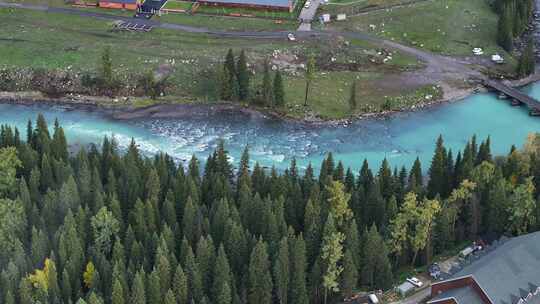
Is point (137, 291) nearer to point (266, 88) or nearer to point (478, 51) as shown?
point (266, 88)

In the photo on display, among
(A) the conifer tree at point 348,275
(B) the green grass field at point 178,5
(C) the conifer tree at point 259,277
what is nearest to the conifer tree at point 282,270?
(C) the conifer tree at point 259,277

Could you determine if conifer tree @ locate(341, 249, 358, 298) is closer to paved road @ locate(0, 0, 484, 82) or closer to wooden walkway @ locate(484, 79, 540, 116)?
wooden walkway @ locate(484, 79, 540, 116)

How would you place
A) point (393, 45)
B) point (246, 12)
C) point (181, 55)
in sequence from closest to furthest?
point (181, 55) < point (393, 45) < point (246, 12)

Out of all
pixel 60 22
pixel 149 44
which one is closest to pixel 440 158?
pixel 149 44

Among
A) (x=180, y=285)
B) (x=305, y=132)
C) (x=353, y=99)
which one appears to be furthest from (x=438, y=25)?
(x=180, y=285)

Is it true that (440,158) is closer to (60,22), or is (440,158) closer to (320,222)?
(320,222)

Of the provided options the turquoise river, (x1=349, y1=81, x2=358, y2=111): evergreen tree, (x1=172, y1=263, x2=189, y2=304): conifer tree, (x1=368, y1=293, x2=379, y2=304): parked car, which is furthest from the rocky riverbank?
(x1=172, y1=263, x2=189, y2=304): conifer tree
